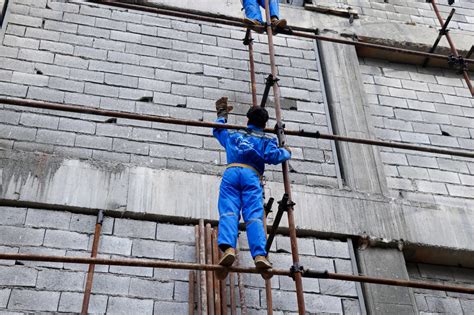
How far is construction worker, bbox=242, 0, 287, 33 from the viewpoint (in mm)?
7047

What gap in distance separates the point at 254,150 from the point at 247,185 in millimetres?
332

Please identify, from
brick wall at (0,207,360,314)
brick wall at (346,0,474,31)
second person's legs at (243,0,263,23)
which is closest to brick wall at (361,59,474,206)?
brick wall at (346,0,474,31)

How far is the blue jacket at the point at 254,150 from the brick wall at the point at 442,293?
2345mm

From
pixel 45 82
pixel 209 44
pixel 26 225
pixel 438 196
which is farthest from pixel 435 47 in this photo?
pixel 26 225

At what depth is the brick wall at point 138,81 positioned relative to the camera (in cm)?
680

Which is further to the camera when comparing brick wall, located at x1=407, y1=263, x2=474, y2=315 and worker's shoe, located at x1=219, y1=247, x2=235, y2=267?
brick wall, located at x1=407, y1=263, x2=474, y2=315

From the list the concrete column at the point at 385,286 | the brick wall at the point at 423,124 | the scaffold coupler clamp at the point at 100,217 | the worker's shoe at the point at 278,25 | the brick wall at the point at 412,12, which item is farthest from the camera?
the brick wall at the point at 412,12

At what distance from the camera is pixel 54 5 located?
7.99 metres

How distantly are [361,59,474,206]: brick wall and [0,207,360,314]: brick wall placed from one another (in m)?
1.61

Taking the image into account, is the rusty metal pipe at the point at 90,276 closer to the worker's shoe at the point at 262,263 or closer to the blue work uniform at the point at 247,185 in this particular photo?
the blue work uniform at the point at 247,185

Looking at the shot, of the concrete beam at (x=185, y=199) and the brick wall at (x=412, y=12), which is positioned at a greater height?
the brick wall at (x=412, y=12)

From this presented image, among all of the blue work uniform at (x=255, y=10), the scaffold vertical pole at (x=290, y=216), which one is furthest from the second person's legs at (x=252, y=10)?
the scaffold vertical pole at (x=290, y=216)

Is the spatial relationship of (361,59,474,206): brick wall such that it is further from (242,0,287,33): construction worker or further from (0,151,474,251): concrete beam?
(242,0,287,33): construction worker

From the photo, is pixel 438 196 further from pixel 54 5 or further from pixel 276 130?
pixel 54 5
